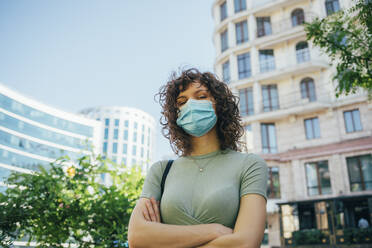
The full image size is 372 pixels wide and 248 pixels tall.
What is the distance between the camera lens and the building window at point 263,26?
24.6 meters

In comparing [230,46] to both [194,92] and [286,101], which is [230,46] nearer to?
[286,101]

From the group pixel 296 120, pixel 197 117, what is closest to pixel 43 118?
pixel 296 120

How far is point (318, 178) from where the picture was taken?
20.4m

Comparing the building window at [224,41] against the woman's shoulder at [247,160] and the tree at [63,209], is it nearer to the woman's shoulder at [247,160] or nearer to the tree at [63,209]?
the tree at [63,209]

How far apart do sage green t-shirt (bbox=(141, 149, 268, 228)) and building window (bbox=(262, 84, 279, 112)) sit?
71.5 feet

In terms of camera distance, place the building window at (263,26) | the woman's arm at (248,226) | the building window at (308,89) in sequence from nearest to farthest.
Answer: the woman's arm at (248,226)
the building window at (308,89)
the building window at (263,26)

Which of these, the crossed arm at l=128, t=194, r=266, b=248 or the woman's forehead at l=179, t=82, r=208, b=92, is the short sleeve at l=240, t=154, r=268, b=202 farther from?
the woman's forehead at l=179, t=82, r=208, b=92

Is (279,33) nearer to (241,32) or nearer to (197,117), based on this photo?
(241,32)

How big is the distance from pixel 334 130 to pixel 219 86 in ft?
67.0

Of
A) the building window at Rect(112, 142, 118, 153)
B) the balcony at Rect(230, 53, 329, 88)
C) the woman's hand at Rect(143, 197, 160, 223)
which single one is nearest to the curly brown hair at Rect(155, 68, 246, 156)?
the woman's hand at Rect(143, 197, 160, 223)

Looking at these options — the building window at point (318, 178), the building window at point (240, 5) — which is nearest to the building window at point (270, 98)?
the building window at point (318, 178)

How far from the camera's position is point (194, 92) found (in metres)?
2.25

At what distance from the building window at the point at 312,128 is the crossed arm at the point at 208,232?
21049 millimetres

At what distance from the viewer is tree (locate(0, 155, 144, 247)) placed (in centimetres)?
516
